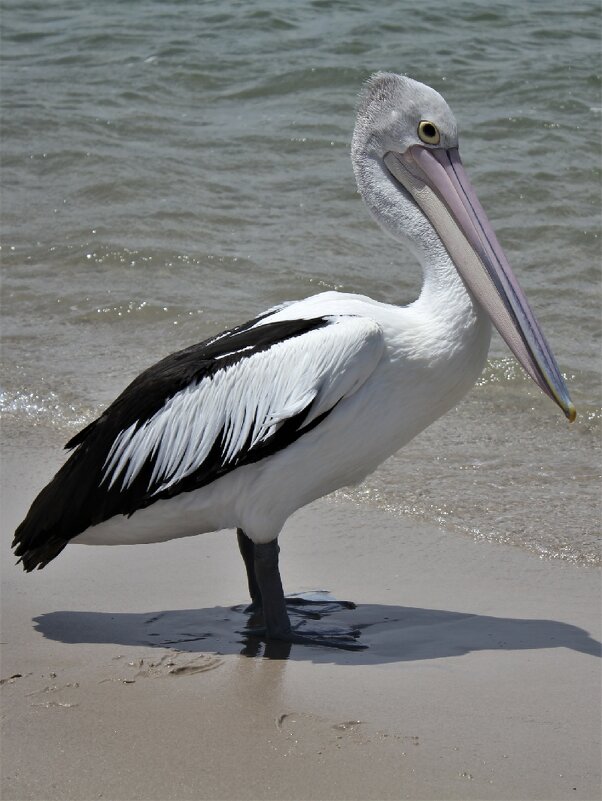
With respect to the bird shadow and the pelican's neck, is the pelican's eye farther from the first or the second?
the bird shadow

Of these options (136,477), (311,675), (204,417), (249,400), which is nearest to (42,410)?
(136,477)

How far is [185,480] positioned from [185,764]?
1.11 metres

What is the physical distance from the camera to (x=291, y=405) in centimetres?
391

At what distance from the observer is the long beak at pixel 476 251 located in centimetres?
400

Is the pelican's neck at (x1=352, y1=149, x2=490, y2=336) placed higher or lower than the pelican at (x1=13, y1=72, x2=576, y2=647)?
higher

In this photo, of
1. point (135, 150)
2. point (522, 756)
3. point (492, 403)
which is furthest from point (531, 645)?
point (135, 150)

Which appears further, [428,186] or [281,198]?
[281,198]

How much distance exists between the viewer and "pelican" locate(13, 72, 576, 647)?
3.97 meters

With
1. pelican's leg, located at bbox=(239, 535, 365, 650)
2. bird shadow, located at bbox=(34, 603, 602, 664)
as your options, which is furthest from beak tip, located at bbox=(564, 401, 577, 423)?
pelican's leg, located at bbox=(239, 535, 365, 650)

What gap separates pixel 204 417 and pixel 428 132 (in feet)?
4.18

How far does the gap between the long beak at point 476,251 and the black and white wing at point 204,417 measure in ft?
1.41

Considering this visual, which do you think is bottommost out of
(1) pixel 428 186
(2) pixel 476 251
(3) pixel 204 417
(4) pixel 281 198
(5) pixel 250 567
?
(5) pixel 250 567

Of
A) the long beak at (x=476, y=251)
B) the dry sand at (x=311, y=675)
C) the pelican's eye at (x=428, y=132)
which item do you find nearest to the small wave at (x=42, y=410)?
the dry sand at (x=311, y=675)

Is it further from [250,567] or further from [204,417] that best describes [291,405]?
[250,567]
